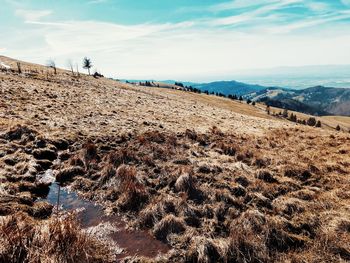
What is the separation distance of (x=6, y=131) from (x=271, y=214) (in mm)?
17064

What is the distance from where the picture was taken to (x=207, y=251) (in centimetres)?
793

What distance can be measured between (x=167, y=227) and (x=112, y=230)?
6.47 feet

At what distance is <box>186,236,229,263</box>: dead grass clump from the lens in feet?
25.5

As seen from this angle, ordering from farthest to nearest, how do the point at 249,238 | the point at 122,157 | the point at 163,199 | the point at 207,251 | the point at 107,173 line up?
the point at 122,157 < the point at 107,173 < the point at 163,199 < the point at 249,238 < the point at 207,251

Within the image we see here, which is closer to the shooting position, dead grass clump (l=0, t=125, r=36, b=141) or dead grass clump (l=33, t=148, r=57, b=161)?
dead grass clump (l=33, t=148, r=57, b=161)

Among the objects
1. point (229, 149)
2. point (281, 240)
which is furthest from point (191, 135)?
point (281, 240)

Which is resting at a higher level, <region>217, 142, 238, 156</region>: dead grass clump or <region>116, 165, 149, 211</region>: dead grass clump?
<region>116, 165, 149, 211</region>: dead grass clump

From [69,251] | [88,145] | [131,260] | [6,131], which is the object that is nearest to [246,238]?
[131,260]

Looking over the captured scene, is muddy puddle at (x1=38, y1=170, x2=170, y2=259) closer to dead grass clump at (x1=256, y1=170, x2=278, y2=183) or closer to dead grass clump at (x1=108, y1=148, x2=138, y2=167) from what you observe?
dead grass clump at (x1=108, y1=148, x2=138, y2=167)

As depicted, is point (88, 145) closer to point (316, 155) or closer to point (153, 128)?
point (153, 128)

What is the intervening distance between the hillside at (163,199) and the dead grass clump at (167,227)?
0.12 feet

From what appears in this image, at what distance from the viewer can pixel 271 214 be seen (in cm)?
1048

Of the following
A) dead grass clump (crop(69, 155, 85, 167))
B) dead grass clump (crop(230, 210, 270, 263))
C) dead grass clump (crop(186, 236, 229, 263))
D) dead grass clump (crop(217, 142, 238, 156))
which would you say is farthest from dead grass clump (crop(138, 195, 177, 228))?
dead grass clump (crop(217, 142, 238, 156))

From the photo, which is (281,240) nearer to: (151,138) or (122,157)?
(122,157)
